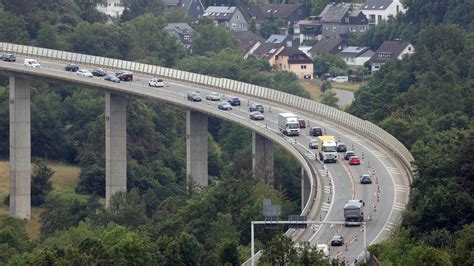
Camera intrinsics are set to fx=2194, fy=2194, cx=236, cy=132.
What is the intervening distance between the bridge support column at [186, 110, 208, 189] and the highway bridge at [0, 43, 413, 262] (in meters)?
0.07

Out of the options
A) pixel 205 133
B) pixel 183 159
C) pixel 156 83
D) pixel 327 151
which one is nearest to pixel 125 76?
pixel 156 83

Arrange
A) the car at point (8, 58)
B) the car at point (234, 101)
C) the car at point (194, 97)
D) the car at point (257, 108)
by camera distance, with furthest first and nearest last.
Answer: the car at point (8, 58) < the car at point (234, 101) < the car at point (194, 97) < the car at point (257, 108)

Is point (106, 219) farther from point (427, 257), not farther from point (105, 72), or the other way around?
point (427, 257)

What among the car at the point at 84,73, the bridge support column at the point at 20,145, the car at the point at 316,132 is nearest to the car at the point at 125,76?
the car at the point at 84,73

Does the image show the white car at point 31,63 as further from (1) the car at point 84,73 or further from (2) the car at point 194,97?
(2) the car at point 194,97

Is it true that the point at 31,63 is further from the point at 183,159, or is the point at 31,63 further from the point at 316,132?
the point at 316,132

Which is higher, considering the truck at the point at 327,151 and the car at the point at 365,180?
the truck at the point at 327,151

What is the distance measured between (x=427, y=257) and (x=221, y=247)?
57.4 feet

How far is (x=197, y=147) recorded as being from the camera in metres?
147

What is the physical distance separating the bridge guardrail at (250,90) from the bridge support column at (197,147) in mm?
5950

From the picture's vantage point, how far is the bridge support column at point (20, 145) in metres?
147

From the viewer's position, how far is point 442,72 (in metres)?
165

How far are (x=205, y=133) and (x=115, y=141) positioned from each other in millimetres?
7464

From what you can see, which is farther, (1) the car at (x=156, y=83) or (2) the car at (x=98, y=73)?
(2) the car at (x=98, y=73)
